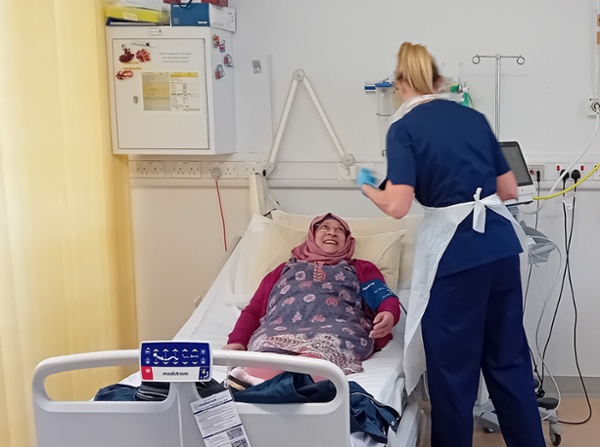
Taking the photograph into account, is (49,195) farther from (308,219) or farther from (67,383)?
(308,219)

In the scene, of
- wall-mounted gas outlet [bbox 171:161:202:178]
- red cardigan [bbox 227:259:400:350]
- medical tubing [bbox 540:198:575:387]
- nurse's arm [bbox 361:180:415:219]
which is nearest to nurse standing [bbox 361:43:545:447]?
nurse's arm [bbox 361:180:415:219]

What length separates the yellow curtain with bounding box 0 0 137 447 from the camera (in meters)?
2.51

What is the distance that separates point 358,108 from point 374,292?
104 cm

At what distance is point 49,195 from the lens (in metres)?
2.72

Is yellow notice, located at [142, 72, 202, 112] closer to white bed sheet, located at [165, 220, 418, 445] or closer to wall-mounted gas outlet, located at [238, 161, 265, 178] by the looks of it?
wall-mounted gas outlet, located at [238, 161, 265, 178]

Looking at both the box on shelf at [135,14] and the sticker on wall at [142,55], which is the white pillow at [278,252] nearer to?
the sticker on wall at [142,55]

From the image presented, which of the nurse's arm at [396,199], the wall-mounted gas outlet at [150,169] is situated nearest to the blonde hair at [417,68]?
the nurse's arm at [396,199]

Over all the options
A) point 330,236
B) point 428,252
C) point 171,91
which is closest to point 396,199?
point 428,252

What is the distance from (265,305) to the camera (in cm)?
→ 269

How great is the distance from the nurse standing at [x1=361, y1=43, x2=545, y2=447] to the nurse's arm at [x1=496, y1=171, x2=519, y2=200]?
6 centimetres

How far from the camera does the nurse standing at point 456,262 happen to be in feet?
7.41

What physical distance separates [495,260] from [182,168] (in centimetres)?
168

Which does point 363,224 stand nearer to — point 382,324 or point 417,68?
point 382,324

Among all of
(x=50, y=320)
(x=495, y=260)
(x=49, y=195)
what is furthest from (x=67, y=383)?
(x=495, y=260)
